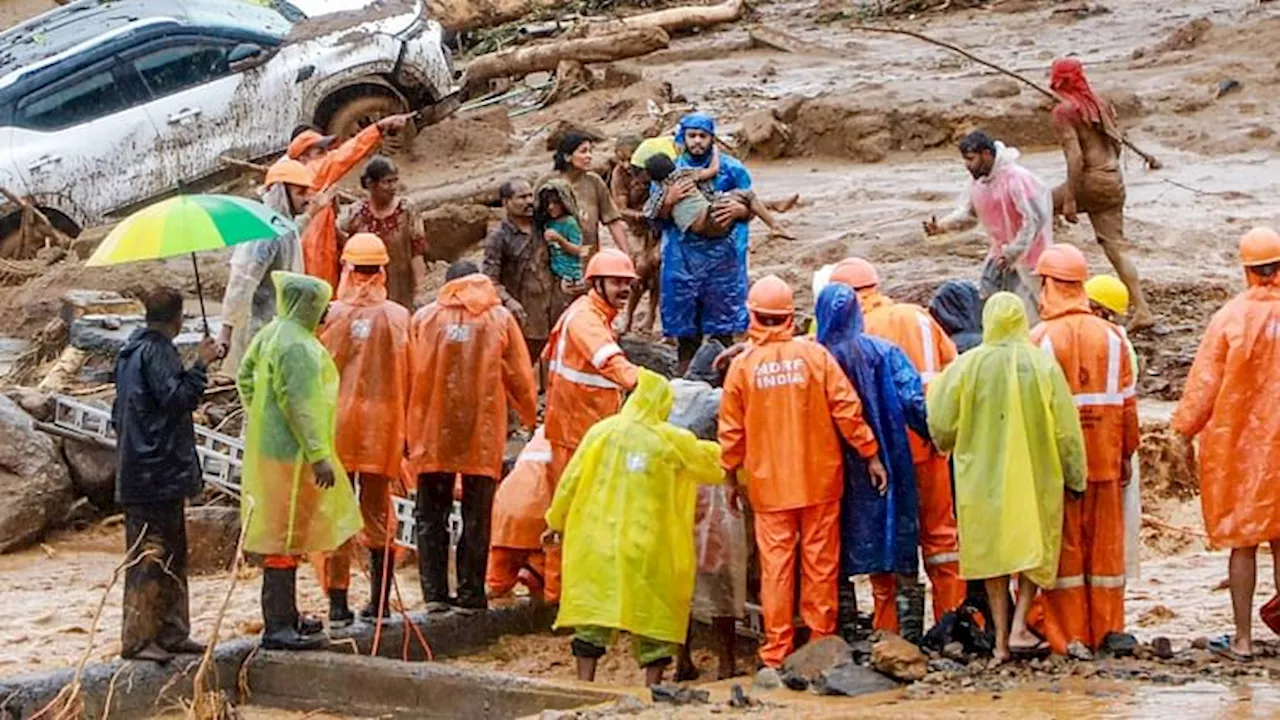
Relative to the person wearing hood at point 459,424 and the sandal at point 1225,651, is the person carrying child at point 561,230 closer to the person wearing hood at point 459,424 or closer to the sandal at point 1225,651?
the person wearing hood at point 459,424

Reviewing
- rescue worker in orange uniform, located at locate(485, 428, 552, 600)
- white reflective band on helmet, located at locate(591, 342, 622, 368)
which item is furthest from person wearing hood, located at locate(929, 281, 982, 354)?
rescue worker in orange uniform, located at locate(485, 428, 552, 600)

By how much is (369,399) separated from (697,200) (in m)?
2.62

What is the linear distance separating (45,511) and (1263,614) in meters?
6.60

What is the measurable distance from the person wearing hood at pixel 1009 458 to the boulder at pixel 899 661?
1.35 feet

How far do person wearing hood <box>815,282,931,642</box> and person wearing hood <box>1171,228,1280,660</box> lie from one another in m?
1.07

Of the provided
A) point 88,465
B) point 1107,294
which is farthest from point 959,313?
point 88,465

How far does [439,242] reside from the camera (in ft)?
54.4

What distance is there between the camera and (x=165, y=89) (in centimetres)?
1822

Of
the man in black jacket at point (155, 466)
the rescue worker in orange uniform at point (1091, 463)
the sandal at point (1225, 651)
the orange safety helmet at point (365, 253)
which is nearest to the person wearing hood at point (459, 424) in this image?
the orange safety helmet at point (365, 253)

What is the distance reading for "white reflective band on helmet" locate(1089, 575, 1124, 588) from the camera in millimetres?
9609

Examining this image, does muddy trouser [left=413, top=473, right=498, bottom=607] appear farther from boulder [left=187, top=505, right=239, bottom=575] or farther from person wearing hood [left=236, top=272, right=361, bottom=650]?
boulder [left=187, top=505, right=239, bottom=575]

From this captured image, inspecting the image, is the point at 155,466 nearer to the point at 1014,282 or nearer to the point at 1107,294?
the point at 1107,294

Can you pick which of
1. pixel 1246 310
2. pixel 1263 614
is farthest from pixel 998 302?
pixel 1263 614

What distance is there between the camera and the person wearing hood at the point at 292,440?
10039 millimetres
